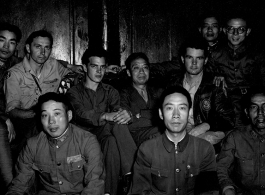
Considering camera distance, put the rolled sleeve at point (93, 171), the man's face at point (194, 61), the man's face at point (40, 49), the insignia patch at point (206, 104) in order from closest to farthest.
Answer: the rolled sleeve at point (93, 171)
the insignia patch at point (206, 104)
the man's face at point (194, 61)
the man's face at point (40, 49)

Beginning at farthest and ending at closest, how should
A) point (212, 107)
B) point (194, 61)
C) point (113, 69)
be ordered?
point (113, 69)
point (194, 61)
point (212, 107)

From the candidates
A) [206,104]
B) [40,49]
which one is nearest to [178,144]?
[206,104]

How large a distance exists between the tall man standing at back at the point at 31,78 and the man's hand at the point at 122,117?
3.39ft

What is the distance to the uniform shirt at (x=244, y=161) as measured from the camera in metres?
2.79

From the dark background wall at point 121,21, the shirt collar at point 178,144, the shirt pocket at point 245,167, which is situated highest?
the dark background wall at point 121,21

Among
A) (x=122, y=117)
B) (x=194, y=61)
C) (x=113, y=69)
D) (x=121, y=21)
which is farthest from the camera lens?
(x=121, y=21)

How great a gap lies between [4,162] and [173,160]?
163cm

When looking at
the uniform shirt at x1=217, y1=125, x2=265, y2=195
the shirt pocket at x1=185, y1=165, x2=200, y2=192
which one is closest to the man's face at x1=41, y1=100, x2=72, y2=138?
the shirt pocket at x1=185, y1=165, x2=200, y2=192

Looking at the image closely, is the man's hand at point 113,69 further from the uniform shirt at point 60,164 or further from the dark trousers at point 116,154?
the uniform shirt at point 60,164

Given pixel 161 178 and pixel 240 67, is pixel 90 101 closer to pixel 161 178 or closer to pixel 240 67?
pixel 161 178

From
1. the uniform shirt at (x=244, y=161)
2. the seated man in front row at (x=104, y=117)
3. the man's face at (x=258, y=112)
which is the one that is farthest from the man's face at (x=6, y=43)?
the man's face at (x=258, y=112)

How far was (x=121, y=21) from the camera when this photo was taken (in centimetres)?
570

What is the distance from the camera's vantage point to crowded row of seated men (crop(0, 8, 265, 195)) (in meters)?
2.55

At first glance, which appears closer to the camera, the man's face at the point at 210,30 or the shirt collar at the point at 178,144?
the shirt collar at the point at 178,144
